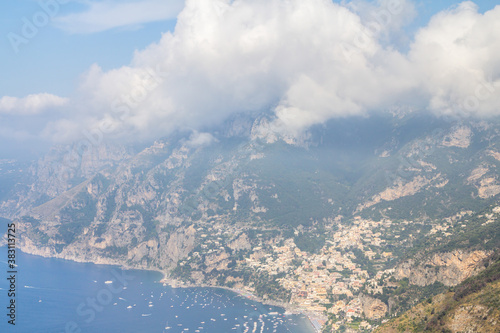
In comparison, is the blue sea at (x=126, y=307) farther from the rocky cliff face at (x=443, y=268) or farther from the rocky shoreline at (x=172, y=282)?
the rocky cliff face at (x=443, y=268)

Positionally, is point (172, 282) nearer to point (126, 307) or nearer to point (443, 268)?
point (126, 307)

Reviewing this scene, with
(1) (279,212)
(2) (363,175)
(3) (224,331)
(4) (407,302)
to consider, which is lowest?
(3) (224,331)

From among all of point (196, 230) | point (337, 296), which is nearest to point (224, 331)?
point (337, 296)

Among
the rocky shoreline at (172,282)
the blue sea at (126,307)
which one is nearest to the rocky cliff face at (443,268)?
the rocky shoreline at (172,282)

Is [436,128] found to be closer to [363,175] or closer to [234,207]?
[363,175]

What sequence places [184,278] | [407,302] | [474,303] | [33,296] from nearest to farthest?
[474,303] → [407,302] → [33,296] → [184,278]

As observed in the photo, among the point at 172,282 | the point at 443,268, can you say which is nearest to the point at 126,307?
the point at 172,282
